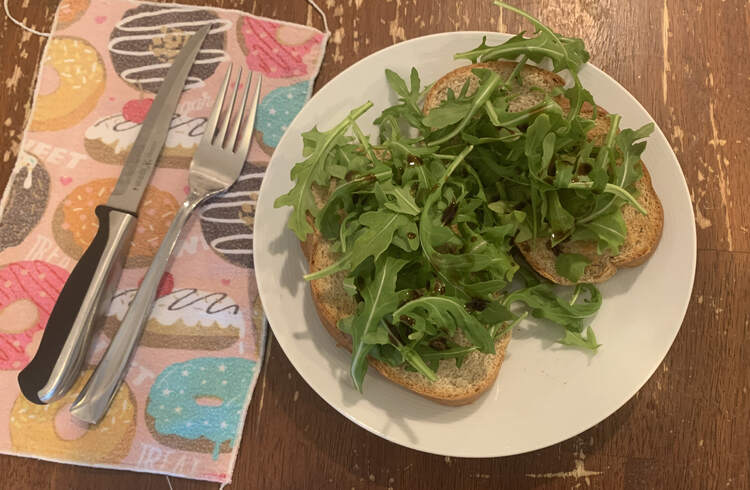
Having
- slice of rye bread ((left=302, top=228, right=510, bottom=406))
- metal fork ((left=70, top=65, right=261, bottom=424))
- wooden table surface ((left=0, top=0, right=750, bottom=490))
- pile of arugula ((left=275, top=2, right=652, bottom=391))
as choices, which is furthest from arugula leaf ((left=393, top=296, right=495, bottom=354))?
metal fork ((left=70, top=65, right=261, bottom=424))

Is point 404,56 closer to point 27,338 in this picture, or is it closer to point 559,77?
point 559,77

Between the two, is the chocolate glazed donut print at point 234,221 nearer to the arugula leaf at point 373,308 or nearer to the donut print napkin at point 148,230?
the donut print napkin at point 148,230

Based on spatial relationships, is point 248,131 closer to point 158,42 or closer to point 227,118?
point 227,118

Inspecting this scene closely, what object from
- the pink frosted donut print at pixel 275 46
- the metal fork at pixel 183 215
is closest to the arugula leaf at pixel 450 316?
the metal fork at pixel 183 215

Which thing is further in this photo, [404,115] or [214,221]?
[214,221]

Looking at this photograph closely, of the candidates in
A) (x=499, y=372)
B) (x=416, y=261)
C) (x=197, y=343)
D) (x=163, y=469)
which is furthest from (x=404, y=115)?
(x=163, y=469)
